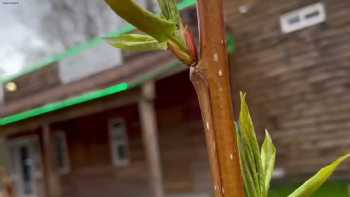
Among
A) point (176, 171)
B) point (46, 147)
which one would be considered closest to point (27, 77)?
point (46, 147)

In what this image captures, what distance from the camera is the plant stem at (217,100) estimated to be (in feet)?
1.59

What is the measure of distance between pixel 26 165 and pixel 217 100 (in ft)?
50.6

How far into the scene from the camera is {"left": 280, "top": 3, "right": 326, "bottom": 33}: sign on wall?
914 centimetres

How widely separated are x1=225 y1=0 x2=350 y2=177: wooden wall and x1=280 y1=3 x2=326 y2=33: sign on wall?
0.08 meters

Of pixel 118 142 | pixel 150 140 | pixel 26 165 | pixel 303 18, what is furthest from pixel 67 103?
pixel 26 165

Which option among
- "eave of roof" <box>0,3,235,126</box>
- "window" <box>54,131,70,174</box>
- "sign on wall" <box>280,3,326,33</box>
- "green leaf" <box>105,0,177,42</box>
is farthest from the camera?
"window" <box>54,131,70,174</box>

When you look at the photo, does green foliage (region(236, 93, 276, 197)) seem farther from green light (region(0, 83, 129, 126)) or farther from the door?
the door

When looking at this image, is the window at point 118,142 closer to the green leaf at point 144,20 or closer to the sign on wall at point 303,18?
the sign on wall at point 303,18

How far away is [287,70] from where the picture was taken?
32.0 feet

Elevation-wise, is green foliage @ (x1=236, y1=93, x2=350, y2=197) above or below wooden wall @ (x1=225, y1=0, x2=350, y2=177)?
below

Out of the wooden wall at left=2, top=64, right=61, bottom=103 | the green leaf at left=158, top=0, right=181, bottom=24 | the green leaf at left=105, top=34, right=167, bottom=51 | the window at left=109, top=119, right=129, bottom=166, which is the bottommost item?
the green leaf at left=105, top=34, right=167, bottom=51

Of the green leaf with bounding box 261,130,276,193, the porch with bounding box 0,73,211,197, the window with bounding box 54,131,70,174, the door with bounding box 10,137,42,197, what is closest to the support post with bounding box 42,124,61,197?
the porch with bounding box 0,73,211,197

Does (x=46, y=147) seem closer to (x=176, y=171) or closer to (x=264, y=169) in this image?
(x=176, y=171)

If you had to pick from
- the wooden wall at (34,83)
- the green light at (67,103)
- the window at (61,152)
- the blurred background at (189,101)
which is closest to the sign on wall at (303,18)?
the blurred background at (189,101)
